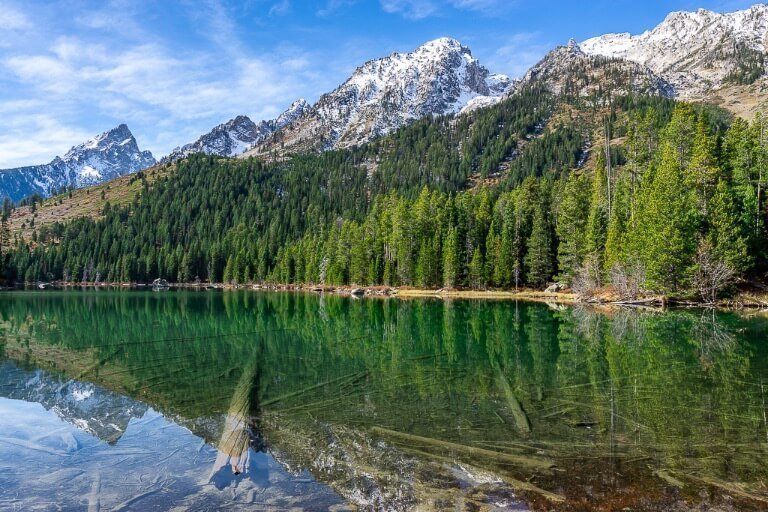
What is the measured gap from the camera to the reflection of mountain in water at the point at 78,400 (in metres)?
13.5

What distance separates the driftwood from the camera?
9.82 metres

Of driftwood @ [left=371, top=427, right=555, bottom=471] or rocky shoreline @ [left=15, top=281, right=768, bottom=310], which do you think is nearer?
driftwood @ [left=371, top=427, right=555, bottom=471]

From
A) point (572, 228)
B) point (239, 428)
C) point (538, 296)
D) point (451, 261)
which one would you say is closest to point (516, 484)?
point (239, 428)

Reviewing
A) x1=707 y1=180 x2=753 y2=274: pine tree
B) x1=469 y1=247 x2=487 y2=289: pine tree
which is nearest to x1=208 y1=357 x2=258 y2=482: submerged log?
x1=707 y1=180 x2=753 y2=274: pine tree

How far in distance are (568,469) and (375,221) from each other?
95542 millimetres

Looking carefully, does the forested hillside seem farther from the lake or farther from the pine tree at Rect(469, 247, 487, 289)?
the lake

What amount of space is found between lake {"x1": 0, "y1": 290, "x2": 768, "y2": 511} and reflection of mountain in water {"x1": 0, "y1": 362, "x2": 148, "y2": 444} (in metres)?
0.10

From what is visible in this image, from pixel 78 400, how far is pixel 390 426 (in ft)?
37.6

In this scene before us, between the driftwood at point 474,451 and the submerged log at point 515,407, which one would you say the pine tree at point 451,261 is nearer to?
the submerged log at point 515,407

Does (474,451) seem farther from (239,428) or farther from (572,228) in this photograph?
(572,228)

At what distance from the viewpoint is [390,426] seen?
1245 cm

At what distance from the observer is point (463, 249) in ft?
282

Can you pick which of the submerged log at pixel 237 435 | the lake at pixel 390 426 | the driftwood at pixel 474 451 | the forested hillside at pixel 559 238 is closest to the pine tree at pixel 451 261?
the forested hillside at pixel 559 238

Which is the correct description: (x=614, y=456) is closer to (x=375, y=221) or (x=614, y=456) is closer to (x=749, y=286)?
(x=749, y=286)
